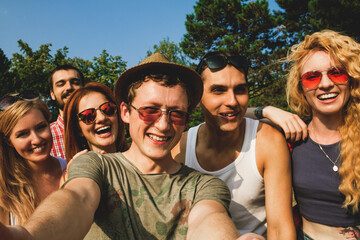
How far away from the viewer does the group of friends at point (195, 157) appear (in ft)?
5.68

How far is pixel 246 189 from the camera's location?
8.38 feet

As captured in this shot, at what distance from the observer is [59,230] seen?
121 cm

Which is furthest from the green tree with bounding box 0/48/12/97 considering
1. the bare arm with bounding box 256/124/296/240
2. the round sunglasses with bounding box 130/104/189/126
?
the bare arm with bounding box 256/124/296/240

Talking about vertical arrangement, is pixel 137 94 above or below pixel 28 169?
above

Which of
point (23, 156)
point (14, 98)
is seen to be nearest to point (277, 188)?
point (23, 156)

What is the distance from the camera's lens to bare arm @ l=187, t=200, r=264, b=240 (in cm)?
145

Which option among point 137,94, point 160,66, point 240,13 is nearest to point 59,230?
point 137,94

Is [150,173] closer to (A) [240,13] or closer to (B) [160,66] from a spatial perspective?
(B) [160,66]

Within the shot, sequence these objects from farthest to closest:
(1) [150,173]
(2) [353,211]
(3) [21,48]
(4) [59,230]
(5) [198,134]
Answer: (3) [21,48], (5) [198,134], (2) [353,211], (1) [150,173], (4) [59,230]

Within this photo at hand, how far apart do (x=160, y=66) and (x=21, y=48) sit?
31.7m

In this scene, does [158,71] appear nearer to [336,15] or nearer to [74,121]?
[74,121]

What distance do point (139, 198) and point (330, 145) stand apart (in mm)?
1946

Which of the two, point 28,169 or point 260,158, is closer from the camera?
point 260,158

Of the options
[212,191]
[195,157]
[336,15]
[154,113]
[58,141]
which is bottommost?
[212,191]
